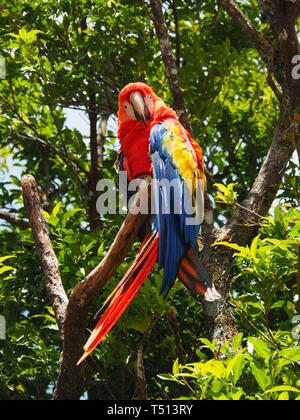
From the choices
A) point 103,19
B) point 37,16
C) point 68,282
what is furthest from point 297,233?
point 37,16

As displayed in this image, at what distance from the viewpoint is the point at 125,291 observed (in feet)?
10.2

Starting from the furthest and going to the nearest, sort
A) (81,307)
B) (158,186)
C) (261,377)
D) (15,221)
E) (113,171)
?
(113,171) < (15,221) < (158,186) < (81,307) < (261,377)

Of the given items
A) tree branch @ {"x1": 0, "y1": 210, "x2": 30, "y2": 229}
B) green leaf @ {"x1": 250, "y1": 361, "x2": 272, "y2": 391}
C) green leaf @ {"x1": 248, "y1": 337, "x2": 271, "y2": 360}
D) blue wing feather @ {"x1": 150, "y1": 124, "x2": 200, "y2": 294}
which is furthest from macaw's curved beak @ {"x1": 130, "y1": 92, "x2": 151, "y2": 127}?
green leaf @ {"x1": 250, "y1": 361, "x2": 272, "y2": 391}

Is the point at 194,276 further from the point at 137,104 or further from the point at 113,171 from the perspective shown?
the point at 113,171

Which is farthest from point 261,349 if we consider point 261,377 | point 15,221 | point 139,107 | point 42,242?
point 15,221

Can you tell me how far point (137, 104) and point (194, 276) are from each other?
43.4 inches

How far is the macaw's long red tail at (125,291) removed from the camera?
2.98 metres

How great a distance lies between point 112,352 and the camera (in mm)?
3930

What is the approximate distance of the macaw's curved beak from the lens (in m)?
3.90

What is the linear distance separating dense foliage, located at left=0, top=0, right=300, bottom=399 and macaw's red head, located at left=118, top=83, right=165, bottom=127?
26.5 inches

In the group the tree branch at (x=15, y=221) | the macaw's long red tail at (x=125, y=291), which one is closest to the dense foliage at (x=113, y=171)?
the tree branch at (x=15, y=221)

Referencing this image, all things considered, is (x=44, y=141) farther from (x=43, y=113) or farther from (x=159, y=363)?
(x=159, y=363)

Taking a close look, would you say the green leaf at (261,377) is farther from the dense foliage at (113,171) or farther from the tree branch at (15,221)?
the tree branch at (15,221)
